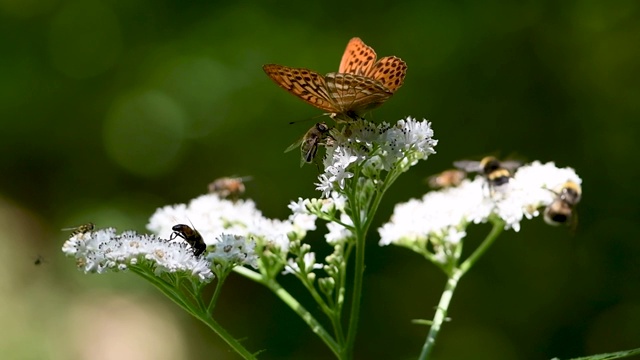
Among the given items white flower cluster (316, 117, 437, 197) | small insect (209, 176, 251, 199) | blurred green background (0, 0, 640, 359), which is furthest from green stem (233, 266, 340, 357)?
blurred green background (0, 0, 640, 359)

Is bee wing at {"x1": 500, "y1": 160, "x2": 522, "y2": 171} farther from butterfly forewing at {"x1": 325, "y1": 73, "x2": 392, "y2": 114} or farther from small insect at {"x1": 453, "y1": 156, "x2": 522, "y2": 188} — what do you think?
butterfly forewing at {"x1": 325, "y1": 73, "x2": 392, "y2": 114}

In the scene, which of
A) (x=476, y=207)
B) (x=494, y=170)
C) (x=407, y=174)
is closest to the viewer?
(x=476, y=207)

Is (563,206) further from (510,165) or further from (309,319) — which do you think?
(309,319)

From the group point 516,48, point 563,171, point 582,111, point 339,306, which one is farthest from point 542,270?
point 339,306

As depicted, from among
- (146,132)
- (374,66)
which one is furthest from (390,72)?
(146,132)

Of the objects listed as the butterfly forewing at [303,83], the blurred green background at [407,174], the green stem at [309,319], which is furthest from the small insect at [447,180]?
the blurred green background at [407,174]
